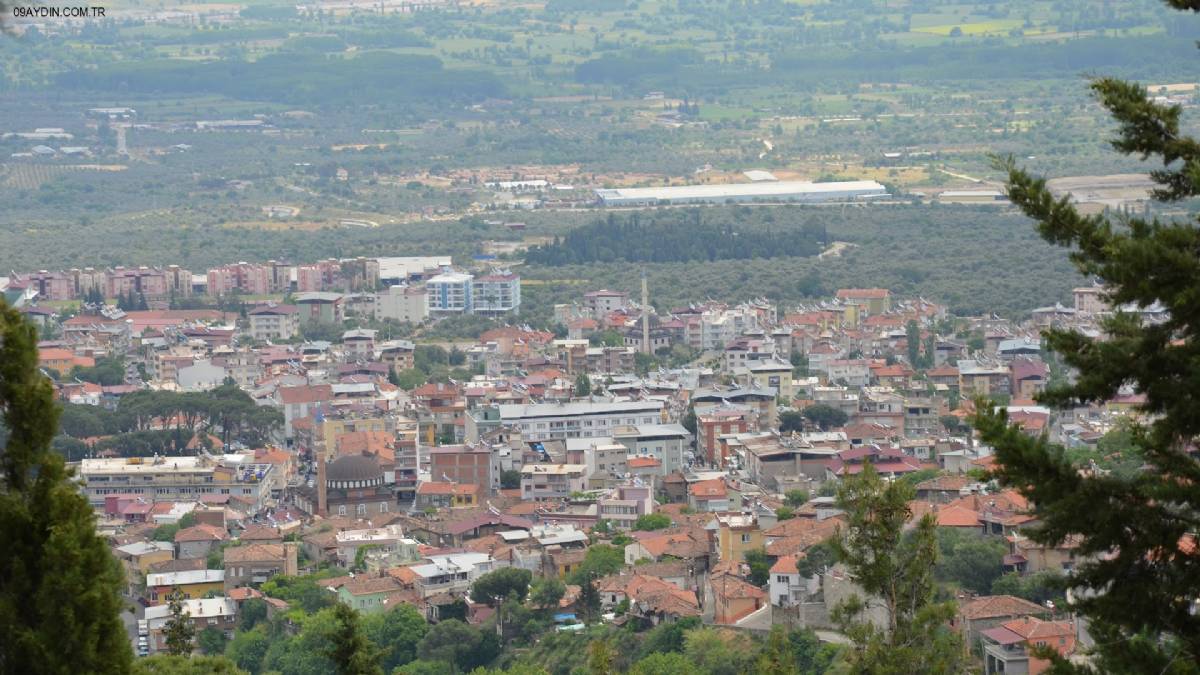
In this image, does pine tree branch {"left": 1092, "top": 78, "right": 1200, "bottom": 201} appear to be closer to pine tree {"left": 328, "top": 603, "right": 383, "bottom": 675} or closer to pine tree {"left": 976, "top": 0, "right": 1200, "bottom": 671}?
pine tree {"left": 976, "top": 0, "right": 1200, "bottom": 671}

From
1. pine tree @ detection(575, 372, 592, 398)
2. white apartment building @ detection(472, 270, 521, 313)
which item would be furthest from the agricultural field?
pine tree @ detection(575, 372, 592, 398)

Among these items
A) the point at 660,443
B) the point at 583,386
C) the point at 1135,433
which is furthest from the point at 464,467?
the point at 1135,433

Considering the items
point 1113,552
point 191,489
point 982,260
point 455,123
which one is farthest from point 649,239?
point 1113,552

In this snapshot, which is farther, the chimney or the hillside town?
the chimney

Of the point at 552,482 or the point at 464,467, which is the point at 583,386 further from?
the point at 552,482

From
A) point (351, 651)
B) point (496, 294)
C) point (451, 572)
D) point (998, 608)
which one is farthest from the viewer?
point (496, 294)

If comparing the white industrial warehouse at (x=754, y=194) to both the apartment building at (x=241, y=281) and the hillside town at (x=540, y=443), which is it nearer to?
the hillside town at (x=540, y=443)

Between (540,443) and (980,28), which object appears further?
(980,28)

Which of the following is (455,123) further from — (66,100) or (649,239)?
(649,239)

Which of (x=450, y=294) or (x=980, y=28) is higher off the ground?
(x=450, y=294)
